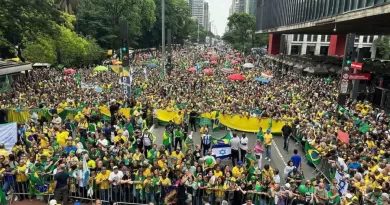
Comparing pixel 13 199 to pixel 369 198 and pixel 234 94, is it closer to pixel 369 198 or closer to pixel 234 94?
pixel 369 198

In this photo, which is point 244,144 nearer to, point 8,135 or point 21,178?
point 21,178

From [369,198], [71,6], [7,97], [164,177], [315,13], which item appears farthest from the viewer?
[71,6]

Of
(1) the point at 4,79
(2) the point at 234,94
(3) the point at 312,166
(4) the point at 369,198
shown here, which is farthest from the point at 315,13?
(1) the point at 4,79

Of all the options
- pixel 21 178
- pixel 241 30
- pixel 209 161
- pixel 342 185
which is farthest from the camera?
pixel 241 30

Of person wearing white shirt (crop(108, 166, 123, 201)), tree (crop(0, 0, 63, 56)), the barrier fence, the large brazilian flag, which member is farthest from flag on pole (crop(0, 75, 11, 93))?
the large brazilian flag

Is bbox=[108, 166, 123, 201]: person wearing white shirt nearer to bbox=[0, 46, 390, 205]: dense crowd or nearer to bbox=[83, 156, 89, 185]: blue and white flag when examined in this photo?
bbox=[0, 46, 390, 205]: dense crowd

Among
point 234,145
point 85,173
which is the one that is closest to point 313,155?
point 234,145

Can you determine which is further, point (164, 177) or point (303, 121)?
point (303, 121)
